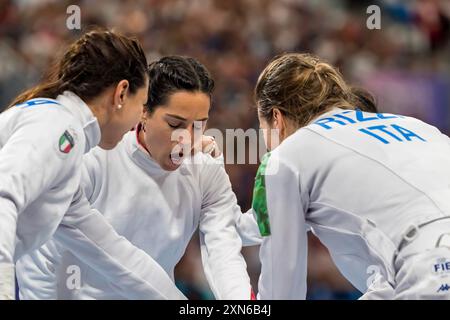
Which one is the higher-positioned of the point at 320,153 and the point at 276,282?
the point at 320,153

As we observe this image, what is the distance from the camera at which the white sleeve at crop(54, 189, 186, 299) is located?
2463 millimetres

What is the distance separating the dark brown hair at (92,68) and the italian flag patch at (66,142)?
0.85 feet

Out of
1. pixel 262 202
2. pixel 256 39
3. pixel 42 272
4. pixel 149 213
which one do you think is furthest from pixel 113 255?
pixel 256 39

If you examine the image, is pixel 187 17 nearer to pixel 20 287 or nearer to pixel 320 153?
pixel 20 287

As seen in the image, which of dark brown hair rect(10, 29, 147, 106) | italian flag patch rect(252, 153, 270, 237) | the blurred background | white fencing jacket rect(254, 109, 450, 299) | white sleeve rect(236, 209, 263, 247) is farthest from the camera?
the blurred background

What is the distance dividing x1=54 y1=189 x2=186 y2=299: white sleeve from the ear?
313 millimetres

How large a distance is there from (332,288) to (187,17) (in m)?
2.25

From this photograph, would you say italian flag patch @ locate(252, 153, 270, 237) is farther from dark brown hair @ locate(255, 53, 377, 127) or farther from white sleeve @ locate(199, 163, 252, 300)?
white sleeve @ locate(199, 163, 252, 300)

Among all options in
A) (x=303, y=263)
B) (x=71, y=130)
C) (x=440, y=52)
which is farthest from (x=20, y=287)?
(x=440, y=52)

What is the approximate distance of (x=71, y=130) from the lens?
2094 mm

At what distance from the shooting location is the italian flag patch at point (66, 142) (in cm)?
203

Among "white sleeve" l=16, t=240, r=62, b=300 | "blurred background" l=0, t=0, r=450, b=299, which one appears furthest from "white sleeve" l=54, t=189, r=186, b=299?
"blurred background" l=0, t=0, r=450, b=299

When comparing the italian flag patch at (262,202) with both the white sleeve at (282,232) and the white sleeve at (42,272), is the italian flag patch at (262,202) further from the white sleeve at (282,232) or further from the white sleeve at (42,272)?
the white sleeve at (42,272)

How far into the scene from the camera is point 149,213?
9.29 ft
